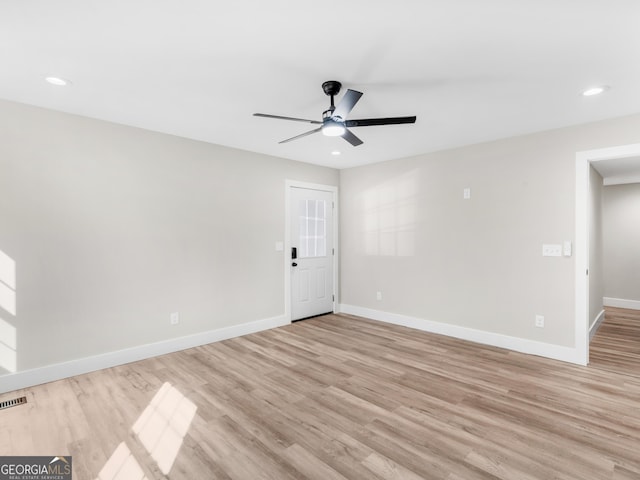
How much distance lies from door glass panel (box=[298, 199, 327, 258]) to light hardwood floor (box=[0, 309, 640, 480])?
6.48ft

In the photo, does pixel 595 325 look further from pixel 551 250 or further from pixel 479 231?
pixel 479 231

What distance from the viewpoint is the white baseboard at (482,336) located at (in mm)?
3572

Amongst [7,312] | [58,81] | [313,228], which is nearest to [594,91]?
[313,228]

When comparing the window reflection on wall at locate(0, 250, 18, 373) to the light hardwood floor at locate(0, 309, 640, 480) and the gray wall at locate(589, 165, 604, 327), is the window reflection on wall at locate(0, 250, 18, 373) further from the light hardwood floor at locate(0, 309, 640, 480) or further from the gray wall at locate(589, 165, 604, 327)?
the gray wall at locate(589, 165, 604, 327)

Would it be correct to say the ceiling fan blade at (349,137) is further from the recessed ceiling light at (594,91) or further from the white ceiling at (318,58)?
the recessed ceiling light at (594,91)

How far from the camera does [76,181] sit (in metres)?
3.21

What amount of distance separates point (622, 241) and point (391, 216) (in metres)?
4.78

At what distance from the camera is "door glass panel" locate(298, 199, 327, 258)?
17.4 ft

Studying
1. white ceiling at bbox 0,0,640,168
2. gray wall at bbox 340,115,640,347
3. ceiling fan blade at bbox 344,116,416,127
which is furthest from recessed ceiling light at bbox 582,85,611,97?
ceiling fan blade at bbox 344,116,416,127

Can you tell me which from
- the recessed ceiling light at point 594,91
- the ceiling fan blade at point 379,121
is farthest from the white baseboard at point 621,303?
the ceiling fan blade at point 379,121

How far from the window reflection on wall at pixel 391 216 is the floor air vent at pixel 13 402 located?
448 cm

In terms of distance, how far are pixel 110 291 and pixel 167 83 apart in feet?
7.32

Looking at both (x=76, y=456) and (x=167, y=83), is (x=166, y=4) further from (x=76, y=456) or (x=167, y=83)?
(x=76, y=456)

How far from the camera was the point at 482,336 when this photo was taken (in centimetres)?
415
